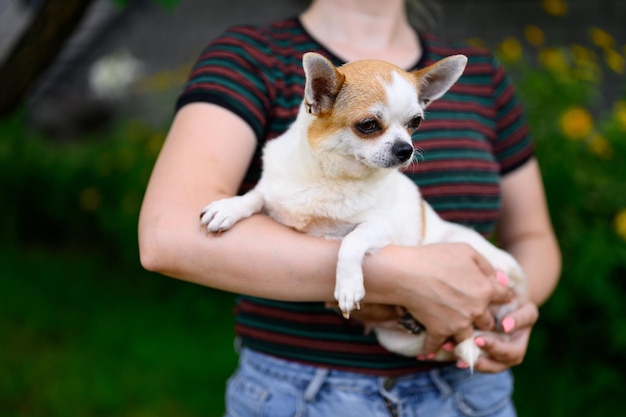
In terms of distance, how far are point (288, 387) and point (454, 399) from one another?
470mm

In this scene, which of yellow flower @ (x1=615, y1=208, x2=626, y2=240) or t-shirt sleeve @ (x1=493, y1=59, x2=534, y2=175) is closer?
t-shirt sleeve @ (x1=493, y1=59, x2=534, y2=175)

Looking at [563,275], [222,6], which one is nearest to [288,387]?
[563,275]

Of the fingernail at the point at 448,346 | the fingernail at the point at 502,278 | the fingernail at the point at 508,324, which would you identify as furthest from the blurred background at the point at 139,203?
the fingernail at the point at 448,346

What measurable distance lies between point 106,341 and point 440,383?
3.28m

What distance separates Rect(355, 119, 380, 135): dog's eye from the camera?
5.59 feet

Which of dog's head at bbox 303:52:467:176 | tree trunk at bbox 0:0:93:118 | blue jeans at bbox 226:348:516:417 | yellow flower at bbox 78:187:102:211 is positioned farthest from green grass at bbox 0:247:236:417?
dog's head at bbox 303:52:467:176

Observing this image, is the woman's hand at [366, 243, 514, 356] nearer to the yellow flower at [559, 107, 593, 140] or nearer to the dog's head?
the dog's head

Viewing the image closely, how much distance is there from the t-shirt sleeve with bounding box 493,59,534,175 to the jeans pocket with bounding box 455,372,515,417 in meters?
0.69

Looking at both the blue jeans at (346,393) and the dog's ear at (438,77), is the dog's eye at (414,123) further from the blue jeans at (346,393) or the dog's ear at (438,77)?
the blue jeans at (346,393)

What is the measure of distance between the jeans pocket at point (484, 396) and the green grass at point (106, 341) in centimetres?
236

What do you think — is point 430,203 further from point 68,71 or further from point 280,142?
point 68,71

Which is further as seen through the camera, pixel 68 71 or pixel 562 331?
pixel 68 71

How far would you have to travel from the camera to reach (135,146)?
17.9 ft

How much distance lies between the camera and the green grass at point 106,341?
411cm
